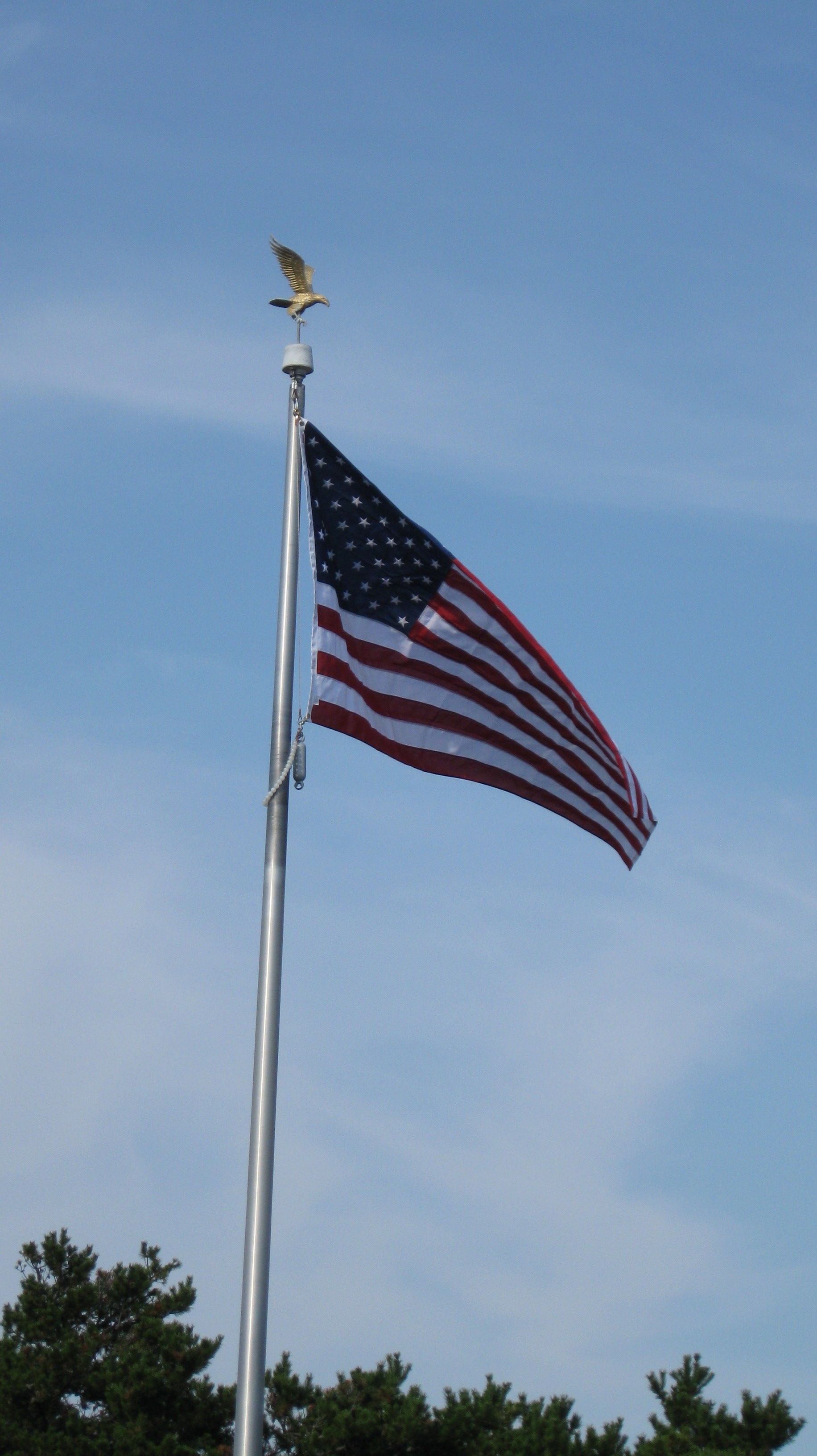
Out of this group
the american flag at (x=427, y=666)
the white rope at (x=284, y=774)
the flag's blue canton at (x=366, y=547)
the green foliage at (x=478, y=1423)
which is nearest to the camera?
the white rope at (x=284, y=774)

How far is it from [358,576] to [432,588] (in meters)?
0.79

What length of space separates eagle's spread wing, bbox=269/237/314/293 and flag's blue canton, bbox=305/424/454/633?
1356 mm

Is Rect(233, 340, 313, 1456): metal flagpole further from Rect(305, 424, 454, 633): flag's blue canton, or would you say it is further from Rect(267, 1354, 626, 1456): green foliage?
Rect(267, 1354, 626, 1456): green foliage

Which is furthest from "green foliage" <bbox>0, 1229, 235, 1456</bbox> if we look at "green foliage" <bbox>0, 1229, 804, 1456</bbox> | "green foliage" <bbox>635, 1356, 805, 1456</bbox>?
"green foliage" <bbox>635, 1356, 805, 1456</bbox>

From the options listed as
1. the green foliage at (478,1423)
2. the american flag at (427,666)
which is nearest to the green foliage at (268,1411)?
the green foliage at (478,1423)

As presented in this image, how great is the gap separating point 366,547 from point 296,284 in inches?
93.8

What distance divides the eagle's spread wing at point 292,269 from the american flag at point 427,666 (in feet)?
4.39

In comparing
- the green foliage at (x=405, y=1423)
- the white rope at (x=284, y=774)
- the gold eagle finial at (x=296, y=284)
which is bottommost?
the green foliage at (x=405, y=1423)

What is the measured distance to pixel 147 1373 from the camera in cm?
3378

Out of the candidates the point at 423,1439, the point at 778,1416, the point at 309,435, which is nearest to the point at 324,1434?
the point at 423,1439

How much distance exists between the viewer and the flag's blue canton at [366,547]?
13469 mm

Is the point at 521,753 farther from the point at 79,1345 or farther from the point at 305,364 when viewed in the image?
the point at 79,1345

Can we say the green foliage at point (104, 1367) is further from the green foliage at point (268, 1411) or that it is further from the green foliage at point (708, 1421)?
A: the green foliage at point (708, 1421)

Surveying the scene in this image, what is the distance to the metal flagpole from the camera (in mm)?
10836
